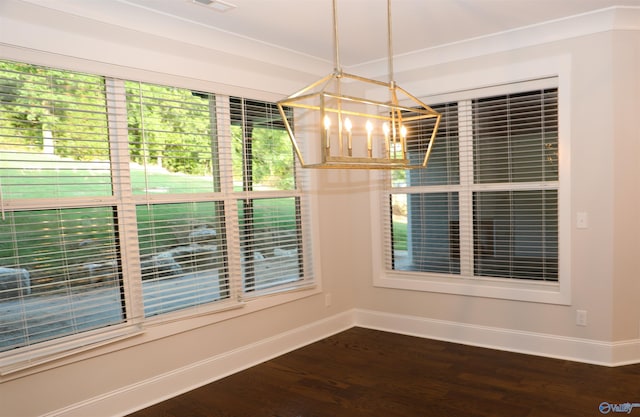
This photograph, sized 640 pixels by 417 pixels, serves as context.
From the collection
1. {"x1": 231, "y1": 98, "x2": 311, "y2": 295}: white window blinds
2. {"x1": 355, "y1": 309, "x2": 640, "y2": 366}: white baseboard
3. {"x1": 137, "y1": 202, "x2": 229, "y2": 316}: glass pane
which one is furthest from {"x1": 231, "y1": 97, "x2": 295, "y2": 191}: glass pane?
{"x1": 355, "y1": 309, "x2": 640, "y2": 366}: white baseboard

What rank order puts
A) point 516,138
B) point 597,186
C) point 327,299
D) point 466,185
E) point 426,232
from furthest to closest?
point 327,299 → point 426,232 → point 466,185 → point 516,138 → point 597,186

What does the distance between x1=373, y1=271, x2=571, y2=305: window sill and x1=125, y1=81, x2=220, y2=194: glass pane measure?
6.41 ft

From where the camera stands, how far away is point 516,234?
379 centimetres

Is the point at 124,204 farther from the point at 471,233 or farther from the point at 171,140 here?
the point at 471,233

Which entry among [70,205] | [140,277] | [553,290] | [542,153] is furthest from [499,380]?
[70,205]

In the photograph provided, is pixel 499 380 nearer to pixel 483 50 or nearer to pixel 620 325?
pixel 620 325

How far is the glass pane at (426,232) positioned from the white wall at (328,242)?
11.5 inches

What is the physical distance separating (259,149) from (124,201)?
3.97 ft

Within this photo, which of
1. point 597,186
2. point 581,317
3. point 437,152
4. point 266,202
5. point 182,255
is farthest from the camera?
point 437,152

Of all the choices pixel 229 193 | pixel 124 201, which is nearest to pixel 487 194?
pixel 229 193

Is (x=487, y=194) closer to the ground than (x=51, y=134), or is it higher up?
closer to the ground

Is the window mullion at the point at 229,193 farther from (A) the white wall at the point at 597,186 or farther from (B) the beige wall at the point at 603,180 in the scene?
(B) the beige wall at the point at 603,180

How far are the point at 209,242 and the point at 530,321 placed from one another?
2.58m

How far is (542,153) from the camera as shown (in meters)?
3.63
